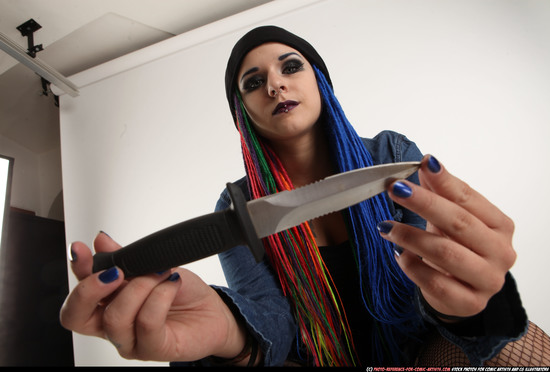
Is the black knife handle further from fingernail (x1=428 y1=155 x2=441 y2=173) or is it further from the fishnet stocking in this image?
the fishnet stocking

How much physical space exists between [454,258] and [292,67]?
22.4 inches

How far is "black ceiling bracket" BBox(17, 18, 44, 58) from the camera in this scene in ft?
4.15

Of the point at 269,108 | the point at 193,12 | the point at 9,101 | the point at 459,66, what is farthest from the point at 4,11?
the point at 459,66

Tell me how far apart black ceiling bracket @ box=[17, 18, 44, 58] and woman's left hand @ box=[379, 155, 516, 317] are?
69.0 inches

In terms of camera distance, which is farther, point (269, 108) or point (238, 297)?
point (269, 108)

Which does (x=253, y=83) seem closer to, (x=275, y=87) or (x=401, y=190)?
(x=275, y=87)

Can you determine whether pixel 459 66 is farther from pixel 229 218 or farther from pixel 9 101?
pixel 9 101

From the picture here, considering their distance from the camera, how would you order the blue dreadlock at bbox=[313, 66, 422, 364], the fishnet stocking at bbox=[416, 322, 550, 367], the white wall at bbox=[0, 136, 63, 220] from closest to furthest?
the fishnet stocking at bbox=[416, 322, 550, 367] → the blue dreadlock at bbox=[313, 66, 422, 364] → the white wall at bbox=[0, 136, 63, 220]

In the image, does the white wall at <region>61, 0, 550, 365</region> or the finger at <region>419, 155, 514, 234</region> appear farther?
the white wall at <region>61, 0, 550, 365</region>

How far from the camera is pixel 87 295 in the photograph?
0.32 metres

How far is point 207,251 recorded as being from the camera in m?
0.35

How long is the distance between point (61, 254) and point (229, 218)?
1648 millimetres

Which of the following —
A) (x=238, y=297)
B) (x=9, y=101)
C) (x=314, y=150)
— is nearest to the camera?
(x=238, y=297)

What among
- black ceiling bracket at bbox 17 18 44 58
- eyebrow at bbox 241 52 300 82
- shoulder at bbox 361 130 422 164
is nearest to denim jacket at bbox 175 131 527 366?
shoulder at bbox 361 130 422 164
